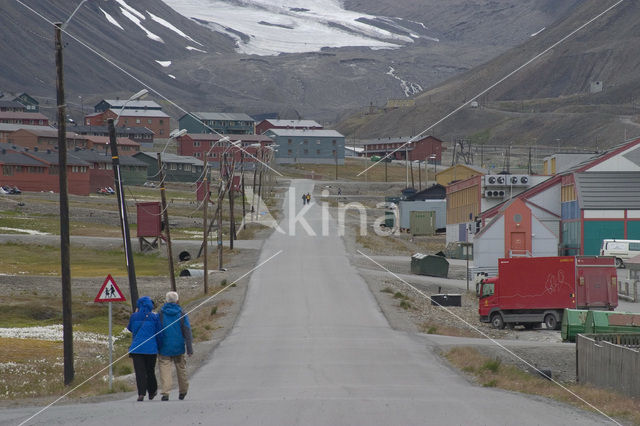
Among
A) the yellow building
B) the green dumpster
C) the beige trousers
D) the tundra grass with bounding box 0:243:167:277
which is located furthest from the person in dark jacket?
the yellow building

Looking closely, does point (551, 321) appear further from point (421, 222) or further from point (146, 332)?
point (421, 222)

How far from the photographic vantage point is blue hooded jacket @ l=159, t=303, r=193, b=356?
2008cm

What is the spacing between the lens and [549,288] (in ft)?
135

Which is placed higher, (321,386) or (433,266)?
(433,266)

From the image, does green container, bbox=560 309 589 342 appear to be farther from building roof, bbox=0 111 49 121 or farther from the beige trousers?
building roof, bbox=0 111 49 121

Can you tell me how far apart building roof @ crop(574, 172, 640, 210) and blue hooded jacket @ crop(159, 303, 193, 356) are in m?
51.2

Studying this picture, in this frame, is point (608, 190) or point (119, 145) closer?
point (608, 190)

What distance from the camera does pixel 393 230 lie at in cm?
9900

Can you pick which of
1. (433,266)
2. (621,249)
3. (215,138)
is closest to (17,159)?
(215,138)

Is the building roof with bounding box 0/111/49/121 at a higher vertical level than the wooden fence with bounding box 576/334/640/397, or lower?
higher

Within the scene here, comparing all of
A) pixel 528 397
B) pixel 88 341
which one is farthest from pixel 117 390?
pixel 88 341

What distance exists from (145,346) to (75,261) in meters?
55.6

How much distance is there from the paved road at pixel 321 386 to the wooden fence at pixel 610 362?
9.83 feet

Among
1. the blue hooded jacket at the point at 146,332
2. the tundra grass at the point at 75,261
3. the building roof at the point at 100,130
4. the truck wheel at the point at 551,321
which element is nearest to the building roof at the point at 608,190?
the truck wheel at the point at 551,321
